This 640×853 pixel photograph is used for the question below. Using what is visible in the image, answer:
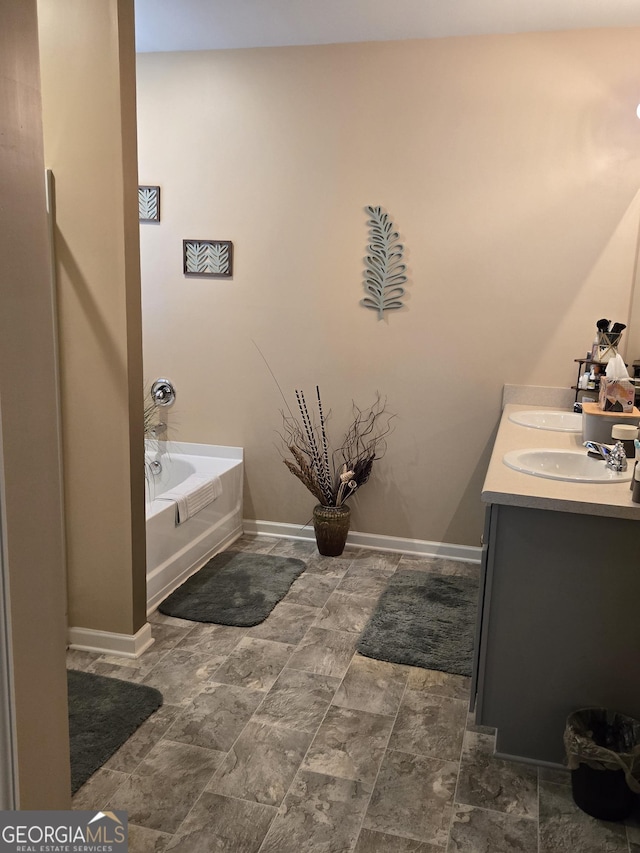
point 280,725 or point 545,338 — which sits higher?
point 545,338

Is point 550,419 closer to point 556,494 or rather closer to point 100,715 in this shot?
point 556,494

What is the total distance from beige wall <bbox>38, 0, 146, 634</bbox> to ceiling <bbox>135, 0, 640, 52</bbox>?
2.80ft

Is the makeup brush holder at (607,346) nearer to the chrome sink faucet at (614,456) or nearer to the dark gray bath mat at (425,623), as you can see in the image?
the chrome sink faucet at (614,456)

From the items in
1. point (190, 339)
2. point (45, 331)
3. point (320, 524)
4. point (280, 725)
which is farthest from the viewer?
point (190, 339)

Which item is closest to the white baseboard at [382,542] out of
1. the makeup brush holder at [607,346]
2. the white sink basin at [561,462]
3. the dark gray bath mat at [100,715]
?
the makeup brush holder at [607,346]

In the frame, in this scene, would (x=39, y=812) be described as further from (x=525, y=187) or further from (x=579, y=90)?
(x=579, y=90)

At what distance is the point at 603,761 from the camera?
1962mm

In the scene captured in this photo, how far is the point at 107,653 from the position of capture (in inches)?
112

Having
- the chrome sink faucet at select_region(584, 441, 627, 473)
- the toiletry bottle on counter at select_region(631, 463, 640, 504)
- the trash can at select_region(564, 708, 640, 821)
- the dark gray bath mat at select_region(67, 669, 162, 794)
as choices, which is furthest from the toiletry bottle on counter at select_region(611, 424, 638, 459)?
the dark gray bath mat at select_region(67, 669, 162, 794)

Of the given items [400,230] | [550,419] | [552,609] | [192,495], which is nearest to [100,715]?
[192,495]

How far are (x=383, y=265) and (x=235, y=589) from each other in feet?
5.79

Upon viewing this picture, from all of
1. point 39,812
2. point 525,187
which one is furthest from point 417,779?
point 525,187

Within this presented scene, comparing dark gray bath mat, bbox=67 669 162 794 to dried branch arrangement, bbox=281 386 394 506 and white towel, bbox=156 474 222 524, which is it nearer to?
white towel, bbox=156 474 222 524

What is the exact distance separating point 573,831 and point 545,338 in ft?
7.32
